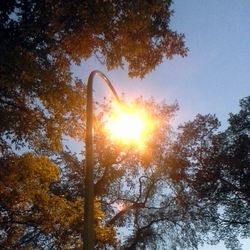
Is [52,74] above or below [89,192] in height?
above

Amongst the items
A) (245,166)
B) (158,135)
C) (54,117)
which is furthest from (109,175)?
(54,117)

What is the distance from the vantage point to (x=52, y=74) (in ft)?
45.2

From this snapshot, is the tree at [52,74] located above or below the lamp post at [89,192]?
above

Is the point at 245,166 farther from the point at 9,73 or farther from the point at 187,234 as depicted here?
the point at 9,73

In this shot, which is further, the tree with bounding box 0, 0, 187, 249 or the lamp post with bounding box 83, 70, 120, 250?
the tree with bounding box 0, 0, 187, 249

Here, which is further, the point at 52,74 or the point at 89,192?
the point at 52,74

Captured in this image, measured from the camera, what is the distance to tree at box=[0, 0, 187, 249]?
13.2m

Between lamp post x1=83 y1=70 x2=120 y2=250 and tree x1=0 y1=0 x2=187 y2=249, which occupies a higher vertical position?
tree x1=0 y1=0 x2=187 y2=249

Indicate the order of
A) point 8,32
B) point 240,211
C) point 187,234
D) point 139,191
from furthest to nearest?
point 240,211 < point 187,234 < point 139,191 < point 8,32

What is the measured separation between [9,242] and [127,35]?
302 inches

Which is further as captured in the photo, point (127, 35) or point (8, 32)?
point (127, 35)

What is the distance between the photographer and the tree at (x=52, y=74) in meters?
13.2

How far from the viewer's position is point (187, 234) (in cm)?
3369

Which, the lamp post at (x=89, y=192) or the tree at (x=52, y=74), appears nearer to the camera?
the lamp post at (x=89, y=192)
